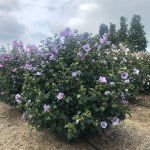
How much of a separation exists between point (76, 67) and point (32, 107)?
820 millimetres

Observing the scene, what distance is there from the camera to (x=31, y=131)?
675cm

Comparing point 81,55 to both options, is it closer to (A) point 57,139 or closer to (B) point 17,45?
(A) point 57,139

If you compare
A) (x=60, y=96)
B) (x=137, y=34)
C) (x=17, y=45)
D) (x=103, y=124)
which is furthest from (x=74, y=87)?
(x=137, y=34)

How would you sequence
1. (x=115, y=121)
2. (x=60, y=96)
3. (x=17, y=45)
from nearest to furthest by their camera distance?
(x=60, y=96) < (x=115, y=121) < (x=17, y=45)

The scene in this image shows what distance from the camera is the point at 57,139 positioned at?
21.1 ft

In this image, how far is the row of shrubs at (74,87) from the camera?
5906 millimetres

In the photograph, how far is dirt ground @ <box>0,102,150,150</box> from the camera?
6309 mm

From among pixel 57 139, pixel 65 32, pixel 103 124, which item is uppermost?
pixel 65 32

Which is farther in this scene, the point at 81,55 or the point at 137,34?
the point at 137,34

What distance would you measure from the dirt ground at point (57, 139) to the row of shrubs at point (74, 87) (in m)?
0.22

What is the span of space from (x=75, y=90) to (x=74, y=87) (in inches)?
2.0

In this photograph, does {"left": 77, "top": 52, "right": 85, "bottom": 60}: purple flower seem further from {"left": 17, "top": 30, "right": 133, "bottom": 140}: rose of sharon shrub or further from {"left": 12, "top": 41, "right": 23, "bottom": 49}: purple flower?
{"left": 12, "top": 41, "right": 23, "bottom": 49}: purple flower

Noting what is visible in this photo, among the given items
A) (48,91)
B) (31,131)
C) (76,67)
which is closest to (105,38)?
(76,67)

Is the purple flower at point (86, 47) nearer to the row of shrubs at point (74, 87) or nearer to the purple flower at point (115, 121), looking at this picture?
the row of shrubs at point (74, 87)
